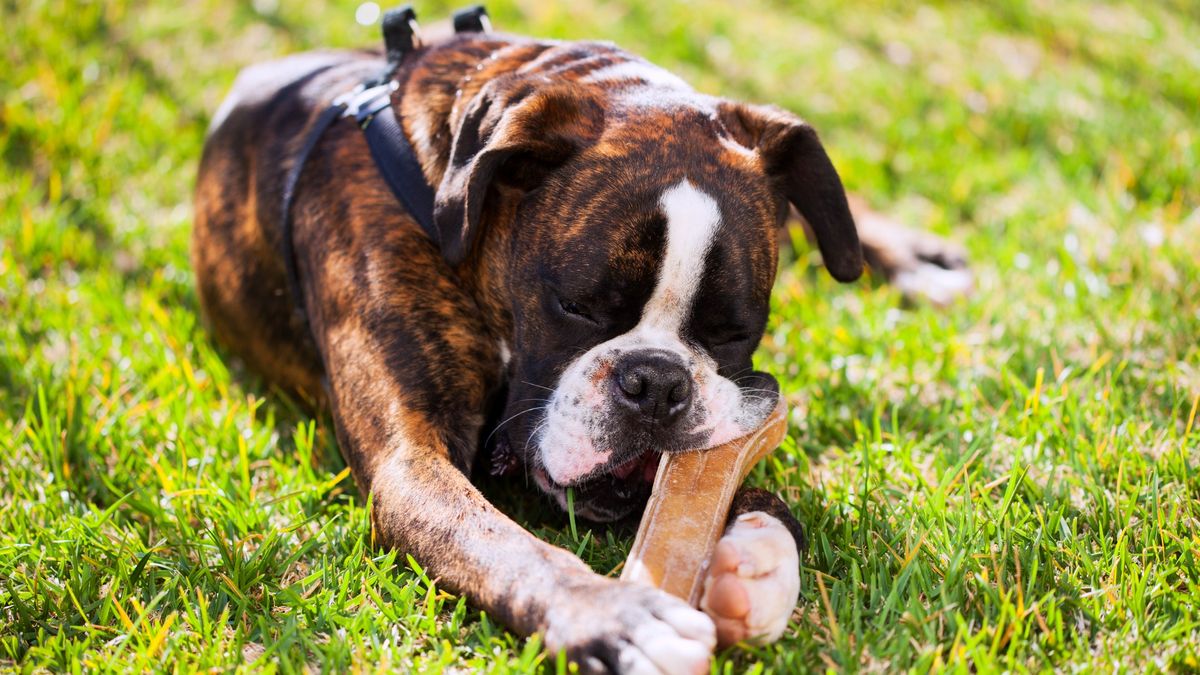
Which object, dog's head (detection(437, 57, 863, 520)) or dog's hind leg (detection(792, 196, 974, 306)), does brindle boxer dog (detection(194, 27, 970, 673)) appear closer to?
dog's head (detection(437, 57, 863, 520))

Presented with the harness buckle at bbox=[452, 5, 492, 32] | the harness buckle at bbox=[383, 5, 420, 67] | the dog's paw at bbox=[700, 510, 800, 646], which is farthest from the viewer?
the harness buckle at bbox=[452, 5, 492, 32]

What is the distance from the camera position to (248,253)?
3.69m

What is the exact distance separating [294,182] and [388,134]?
380 mm

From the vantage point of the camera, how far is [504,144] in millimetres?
2752

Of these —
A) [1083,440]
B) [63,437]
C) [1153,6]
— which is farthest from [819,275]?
[1153,6]

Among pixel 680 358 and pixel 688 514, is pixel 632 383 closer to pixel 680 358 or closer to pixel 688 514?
pixel 680 358

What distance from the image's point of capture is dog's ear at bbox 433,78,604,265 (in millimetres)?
2762

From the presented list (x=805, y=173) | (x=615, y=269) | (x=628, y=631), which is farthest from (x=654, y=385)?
(x=805, y=173)

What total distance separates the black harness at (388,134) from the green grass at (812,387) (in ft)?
2.26

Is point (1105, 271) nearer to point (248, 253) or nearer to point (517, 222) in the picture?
point (517, 222)

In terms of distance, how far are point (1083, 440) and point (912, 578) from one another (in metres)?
0.94

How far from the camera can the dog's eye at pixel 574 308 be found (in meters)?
2.80

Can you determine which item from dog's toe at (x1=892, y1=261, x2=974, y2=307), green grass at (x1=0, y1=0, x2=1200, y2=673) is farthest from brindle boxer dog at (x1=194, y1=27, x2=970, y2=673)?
dog's toe at (x1=892, y1=261, x2=974, y2=307)

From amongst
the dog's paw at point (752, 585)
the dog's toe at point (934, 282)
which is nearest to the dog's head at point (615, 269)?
the dog's paw at point (752, 585)
